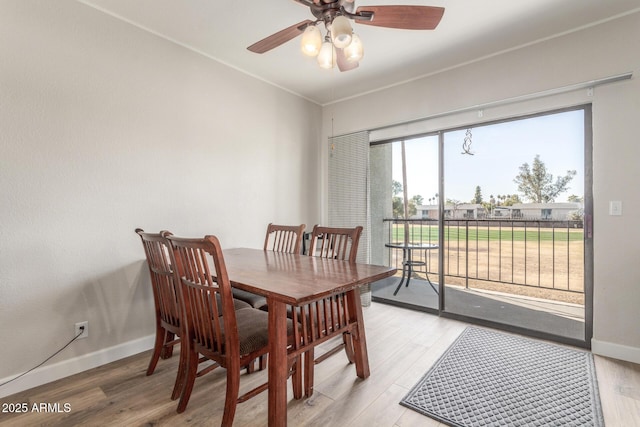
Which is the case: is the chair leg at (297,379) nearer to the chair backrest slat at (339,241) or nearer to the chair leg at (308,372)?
the chair leg at (308,372)

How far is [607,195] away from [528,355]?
1330 mm

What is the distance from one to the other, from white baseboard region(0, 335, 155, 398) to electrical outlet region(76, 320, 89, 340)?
0.14m

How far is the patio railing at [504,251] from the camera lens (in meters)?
2.72

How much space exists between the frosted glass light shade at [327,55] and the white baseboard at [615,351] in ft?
9.18

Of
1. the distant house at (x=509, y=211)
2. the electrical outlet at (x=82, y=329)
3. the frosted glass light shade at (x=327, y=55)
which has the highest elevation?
the frosted glass light shade at (x=327, y=55)

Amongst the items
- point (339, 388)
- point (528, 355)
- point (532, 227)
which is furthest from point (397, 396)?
point (532, 227)

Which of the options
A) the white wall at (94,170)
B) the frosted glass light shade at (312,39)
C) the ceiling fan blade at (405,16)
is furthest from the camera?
the white wall at (94,170)

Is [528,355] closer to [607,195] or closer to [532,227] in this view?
[532,227]

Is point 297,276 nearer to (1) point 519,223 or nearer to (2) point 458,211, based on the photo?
(2) point 458,211

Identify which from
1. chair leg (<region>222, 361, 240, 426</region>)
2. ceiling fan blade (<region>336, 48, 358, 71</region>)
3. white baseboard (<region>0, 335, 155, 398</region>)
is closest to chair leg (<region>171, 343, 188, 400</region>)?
chair leg (<region>222, 361, 240, 426</region>)

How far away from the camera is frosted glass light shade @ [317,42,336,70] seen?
5.59 ft

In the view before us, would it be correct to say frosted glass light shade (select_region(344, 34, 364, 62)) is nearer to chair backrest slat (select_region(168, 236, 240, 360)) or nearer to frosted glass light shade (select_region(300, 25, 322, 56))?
frosted glass light shade (select_region(300, 25, 322, 56))

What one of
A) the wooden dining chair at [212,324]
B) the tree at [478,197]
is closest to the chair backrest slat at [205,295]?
the wooden dining chair at [212,324]

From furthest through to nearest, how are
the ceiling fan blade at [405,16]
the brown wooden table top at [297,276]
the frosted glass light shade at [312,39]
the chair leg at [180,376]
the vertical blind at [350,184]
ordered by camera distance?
the vertical blind at [350,184]
the chair leg at [180,376]
the frosted glass light shade at [312,39]
the ceiling fan blade at [405,16]
the brown wooden table top at [297,276]
